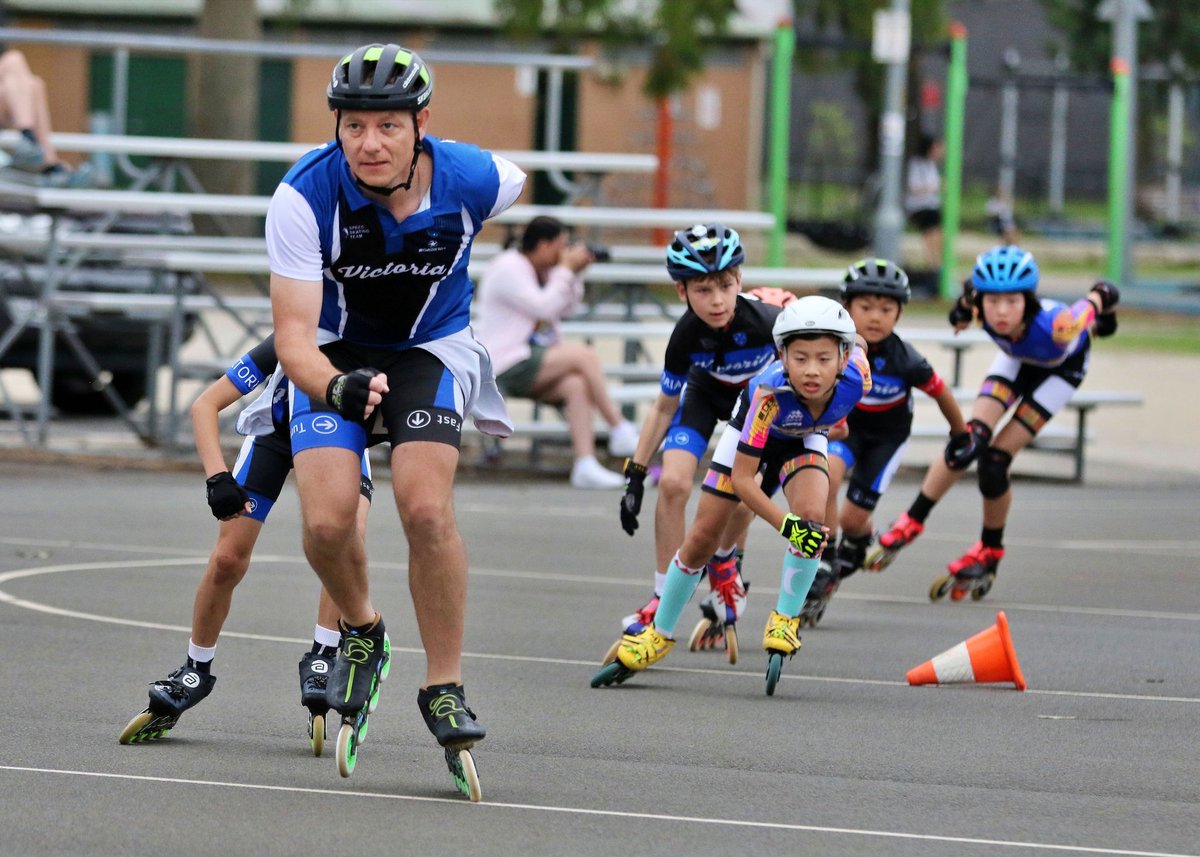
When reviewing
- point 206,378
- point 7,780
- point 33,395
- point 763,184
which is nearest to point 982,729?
point 7,780

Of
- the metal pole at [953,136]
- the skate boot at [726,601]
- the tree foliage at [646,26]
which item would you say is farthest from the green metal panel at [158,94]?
the skate boot at [726,601]

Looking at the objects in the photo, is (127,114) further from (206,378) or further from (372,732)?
(372,732)

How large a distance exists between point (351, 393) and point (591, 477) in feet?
33.1

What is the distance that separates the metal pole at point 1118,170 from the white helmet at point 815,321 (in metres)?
21.5

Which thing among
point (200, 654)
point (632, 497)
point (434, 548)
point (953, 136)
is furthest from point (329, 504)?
point (953, 136)

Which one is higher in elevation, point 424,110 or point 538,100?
point 538,100

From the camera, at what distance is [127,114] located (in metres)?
37.0

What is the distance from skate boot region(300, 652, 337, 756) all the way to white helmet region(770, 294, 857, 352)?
2.36 meters

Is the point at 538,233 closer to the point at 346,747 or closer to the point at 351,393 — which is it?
the point at 346,747

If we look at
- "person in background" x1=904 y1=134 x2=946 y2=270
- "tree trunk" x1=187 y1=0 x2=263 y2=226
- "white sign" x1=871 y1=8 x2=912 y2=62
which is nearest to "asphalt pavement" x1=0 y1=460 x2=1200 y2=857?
"white sign" x1=871 y1=8 x2=912 y2=62

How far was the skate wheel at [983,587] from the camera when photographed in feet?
39.0

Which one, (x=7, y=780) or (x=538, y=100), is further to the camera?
(x=538, y=100)

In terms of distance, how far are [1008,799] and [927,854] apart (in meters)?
0.86

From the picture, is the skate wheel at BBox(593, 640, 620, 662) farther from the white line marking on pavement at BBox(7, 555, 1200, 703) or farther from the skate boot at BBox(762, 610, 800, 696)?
the skate boot at BBox(762, 610, 800, 696)
